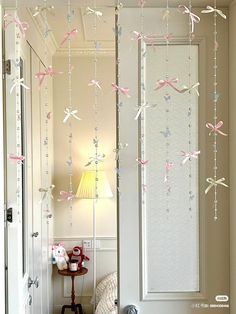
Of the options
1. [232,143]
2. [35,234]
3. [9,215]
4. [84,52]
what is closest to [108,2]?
[232,143]

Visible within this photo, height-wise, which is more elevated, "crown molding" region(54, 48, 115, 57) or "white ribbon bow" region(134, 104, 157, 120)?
"crown molding" region(54, 48, 115, 57)

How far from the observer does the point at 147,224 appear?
5.41 feet

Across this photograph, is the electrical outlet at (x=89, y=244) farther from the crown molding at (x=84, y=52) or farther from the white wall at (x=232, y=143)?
the white wall at (x=232, y=143)

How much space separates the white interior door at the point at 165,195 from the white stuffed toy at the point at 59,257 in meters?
1.51

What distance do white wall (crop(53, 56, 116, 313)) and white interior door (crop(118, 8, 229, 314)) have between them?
1498 mm

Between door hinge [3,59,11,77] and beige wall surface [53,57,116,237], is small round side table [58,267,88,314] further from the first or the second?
door hinge [3,59,11,77]

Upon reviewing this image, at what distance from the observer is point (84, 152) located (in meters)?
3.16

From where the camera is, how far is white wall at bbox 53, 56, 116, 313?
3.12 m

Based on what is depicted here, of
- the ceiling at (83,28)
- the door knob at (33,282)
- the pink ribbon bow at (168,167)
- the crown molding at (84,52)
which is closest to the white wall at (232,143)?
the pink ribbon bow at (168,167)

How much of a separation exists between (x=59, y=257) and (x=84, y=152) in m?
0.86

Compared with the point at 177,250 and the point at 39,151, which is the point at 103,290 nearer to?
the point at 39,151

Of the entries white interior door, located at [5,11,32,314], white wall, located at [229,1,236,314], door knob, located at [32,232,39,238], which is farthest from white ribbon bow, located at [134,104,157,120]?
door knob, located at [32,232,39,238]

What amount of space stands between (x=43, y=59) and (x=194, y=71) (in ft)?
4.39

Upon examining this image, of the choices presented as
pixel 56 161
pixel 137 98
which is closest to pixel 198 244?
pixel 137 98
